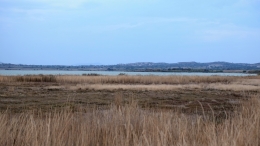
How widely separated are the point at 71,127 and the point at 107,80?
1266 inches

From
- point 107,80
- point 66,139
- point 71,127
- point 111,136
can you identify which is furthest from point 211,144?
point 107,80

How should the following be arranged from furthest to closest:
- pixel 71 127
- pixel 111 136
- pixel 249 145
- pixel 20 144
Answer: pixel 71 127 → pixel 111 136 → pixel 20 144 → pixel 249 145

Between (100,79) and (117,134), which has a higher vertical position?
(117,134)

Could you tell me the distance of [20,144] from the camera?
4953mm

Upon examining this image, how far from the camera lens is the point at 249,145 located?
460 cm

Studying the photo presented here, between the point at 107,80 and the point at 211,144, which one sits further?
the point at 107,80

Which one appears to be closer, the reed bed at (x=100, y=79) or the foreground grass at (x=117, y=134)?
the foreground grass at (x=117, y=134)

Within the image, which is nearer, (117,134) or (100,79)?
(117,134)

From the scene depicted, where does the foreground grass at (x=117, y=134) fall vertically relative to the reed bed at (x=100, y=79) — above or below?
above

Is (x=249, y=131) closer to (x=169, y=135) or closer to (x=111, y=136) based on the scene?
(x=169, y=135)

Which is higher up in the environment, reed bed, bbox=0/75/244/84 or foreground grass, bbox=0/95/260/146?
foreground grass, bbox=0/95/260/146

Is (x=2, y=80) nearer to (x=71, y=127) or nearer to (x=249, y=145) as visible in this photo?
(x=71, y=127)

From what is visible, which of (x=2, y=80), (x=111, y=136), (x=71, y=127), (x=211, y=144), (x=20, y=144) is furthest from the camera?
(x=2, y=80)

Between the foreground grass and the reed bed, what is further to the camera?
the reed bed
